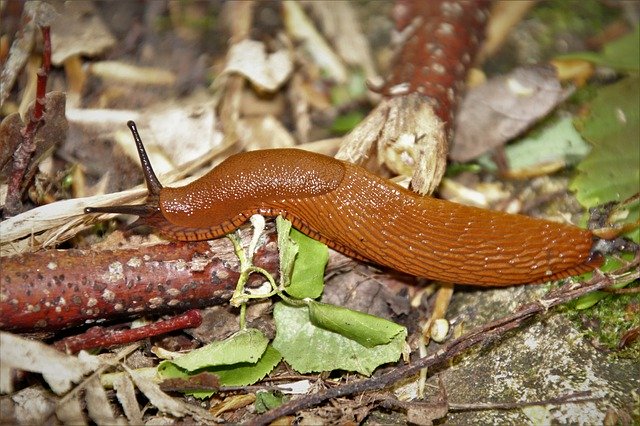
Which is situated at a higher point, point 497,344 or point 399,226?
point 399,226

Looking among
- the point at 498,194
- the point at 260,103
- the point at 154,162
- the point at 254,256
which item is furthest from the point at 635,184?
the point at 154,162

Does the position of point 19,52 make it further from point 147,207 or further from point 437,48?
point 437,48

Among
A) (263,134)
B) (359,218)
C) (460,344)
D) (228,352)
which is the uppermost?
(263,134)

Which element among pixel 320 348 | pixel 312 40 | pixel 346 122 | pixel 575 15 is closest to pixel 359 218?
pixel 320 348

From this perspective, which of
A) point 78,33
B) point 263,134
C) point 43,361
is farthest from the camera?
point 78,33

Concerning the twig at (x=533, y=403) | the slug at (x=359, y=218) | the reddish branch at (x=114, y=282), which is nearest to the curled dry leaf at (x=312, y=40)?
the slug at (x=359, y=218)

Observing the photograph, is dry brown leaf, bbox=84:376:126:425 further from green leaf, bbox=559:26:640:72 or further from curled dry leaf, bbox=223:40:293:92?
green leaf, bbox=559:26:640:72

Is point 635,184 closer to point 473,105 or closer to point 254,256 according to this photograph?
point 473,105
